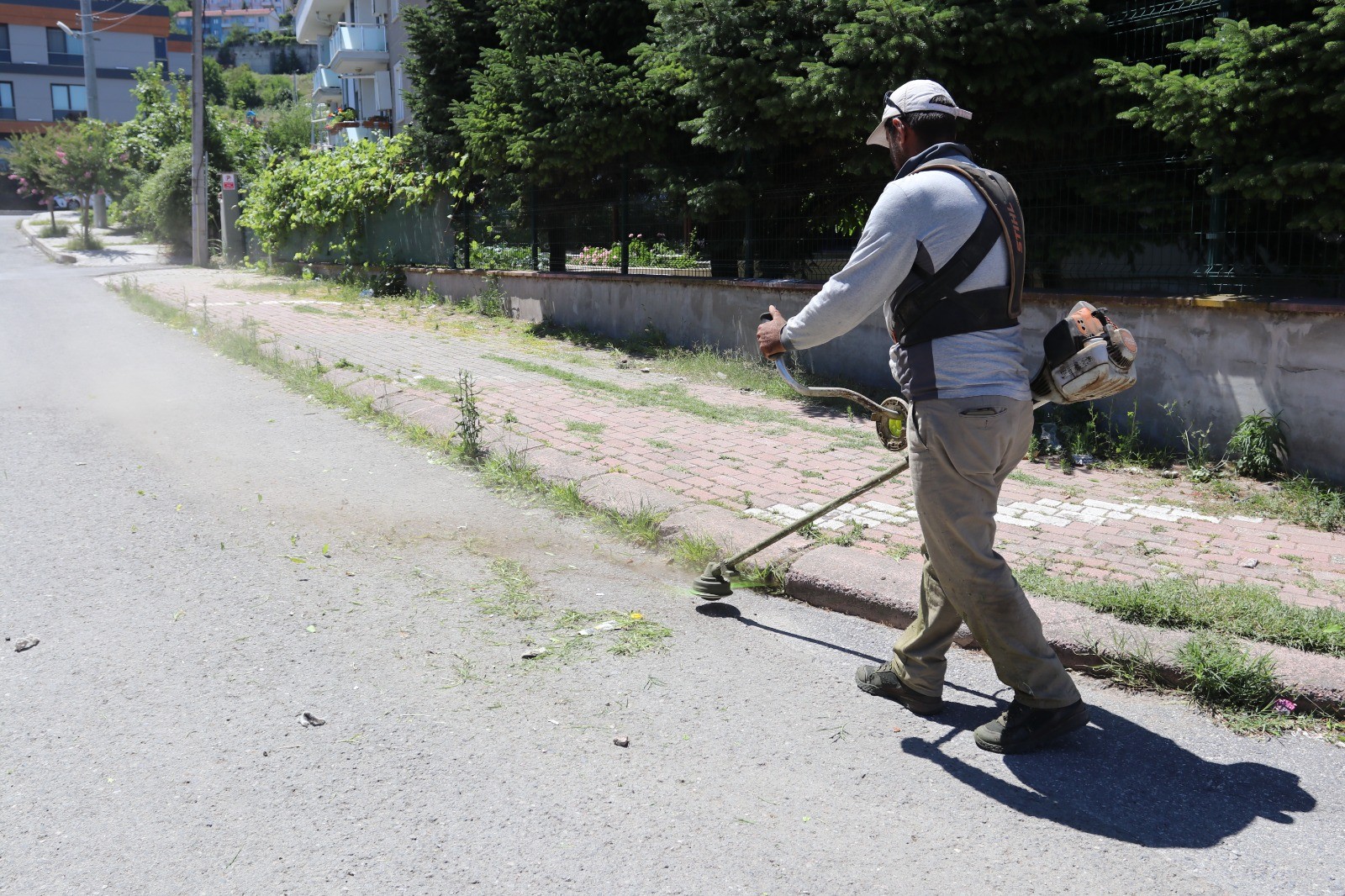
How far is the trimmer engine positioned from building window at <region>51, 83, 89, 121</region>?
7246cm

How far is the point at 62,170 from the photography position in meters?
33.8

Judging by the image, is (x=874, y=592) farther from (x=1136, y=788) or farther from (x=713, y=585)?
(x=1136, y=788)

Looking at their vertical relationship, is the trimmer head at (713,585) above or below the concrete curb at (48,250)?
below

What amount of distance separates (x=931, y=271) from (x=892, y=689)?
1.46 metres

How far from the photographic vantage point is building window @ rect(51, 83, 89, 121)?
6391 cm

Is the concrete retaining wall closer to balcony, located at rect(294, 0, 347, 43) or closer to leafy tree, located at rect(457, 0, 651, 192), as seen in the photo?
leafy tree, located at rect(457, 0, 651, 192)

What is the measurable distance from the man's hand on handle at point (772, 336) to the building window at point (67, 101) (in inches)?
2826

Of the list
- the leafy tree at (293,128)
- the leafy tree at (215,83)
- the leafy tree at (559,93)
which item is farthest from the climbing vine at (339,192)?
the leafy tree at (215,83)

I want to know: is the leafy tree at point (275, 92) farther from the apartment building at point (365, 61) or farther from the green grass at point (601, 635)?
the green grass at point (601, 635)

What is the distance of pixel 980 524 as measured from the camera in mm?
3312

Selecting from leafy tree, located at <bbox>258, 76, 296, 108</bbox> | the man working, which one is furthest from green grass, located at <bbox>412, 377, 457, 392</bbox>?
leafy tree, located at <bbox>258, 76, 296, 108</bbox>

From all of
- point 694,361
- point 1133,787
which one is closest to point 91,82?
point 694,361

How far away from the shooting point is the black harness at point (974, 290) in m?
3.25

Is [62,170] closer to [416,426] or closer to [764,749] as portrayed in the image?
[416,426]
